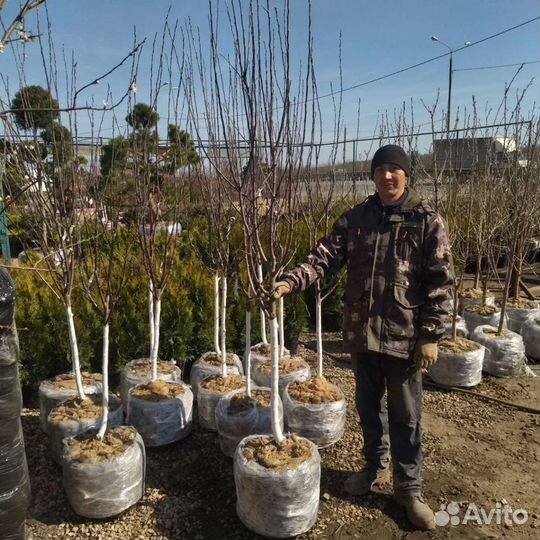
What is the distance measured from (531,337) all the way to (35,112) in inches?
183

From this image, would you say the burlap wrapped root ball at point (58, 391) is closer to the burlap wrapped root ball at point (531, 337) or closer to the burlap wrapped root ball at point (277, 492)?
the burlap wrapped root ball at point (277, 492)

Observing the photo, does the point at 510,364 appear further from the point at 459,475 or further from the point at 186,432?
the point at 186,432

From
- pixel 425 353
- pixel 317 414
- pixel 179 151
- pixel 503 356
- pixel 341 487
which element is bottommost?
pixel 341 487

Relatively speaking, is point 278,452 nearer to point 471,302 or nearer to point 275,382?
point 275,382

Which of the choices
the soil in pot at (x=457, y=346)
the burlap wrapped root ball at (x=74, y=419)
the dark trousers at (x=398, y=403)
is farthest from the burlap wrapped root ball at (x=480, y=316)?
the burlap wrapped root ball at (x=74, y=419)

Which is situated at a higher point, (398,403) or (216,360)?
(398,403)

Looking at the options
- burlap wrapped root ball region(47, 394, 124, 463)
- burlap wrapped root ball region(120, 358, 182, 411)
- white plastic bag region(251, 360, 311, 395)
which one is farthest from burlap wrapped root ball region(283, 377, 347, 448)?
burlap wrapped root ball region(47, 394, 124, 463)

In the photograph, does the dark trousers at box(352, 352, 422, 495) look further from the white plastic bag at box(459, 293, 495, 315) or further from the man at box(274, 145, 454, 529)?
the white plastic bag at box(459, 293, 495, 315)

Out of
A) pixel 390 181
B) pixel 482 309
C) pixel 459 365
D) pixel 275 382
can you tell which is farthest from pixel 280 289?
pixel 482 309

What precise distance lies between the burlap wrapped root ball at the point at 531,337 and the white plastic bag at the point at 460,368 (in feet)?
3.44

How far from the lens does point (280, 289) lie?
2.19 m

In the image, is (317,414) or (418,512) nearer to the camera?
(418,512)

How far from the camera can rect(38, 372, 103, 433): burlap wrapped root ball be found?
9.77ft

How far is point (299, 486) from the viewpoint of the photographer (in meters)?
2.17
